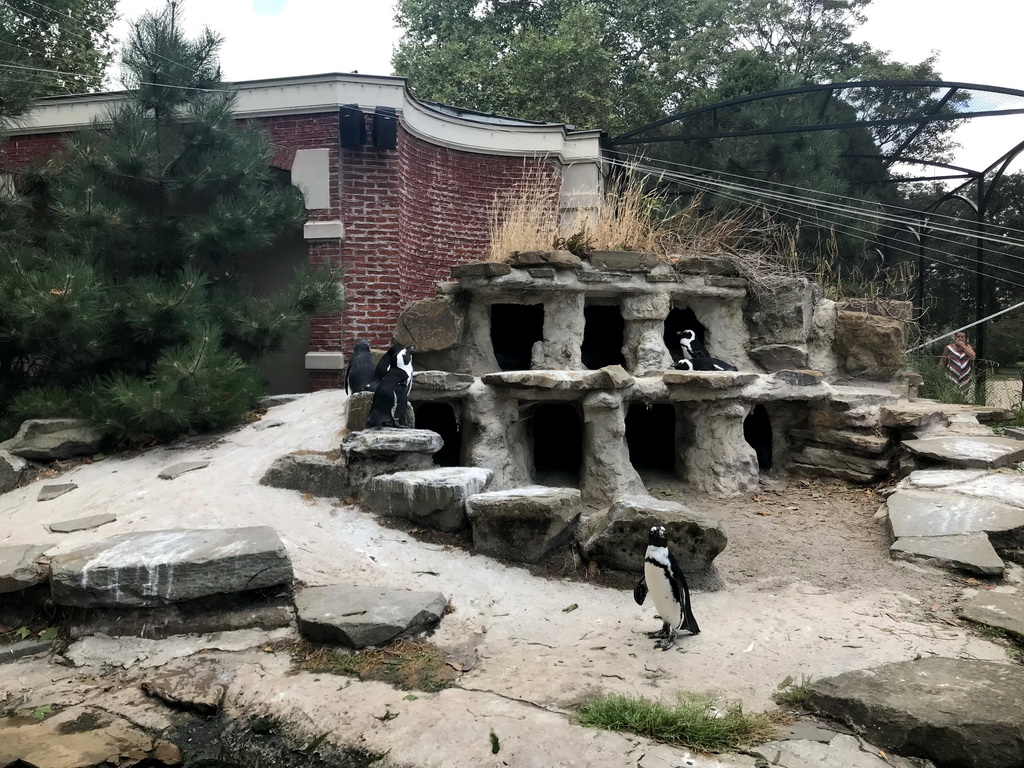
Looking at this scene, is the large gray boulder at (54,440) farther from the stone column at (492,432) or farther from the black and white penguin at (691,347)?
the black and white penguin at (691,347)

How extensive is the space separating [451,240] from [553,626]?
6.95 meters

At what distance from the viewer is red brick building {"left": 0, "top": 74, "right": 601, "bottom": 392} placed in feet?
29.6

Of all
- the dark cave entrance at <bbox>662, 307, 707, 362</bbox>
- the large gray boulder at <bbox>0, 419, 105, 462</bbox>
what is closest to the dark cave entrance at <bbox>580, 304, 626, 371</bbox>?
the dark cave entrance at <bbox>662, 307, 707, 362</bbox>

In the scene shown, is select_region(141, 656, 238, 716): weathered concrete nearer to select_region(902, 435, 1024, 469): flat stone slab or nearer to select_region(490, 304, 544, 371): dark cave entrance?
select_region(902, 435, 1024, 469): flat stone slab

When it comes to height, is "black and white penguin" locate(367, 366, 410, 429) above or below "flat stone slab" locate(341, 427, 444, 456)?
above

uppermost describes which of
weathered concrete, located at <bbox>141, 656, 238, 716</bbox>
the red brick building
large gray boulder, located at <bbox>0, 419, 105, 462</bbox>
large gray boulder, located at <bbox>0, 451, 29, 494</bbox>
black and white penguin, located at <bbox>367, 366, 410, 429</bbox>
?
the red brick building

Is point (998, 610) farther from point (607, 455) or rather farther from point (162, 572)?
point (162, 572)

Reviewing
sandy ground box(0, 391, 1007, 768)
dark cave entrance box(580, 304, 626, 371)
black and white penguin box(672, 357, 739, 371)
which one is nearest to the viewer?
sandy ground box(0, 391, 1007, 768)

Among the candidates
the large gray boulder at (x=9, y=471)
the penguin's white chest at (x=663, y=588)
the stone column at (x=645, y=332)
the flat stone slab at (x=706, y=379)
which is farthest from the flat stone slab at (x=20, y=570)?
the stone column at (x=645, y=332)

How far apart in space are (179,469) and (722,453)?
4.97 meters

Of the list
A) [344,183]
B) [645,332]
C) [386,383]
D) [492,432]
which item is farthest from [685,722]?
[344,183]

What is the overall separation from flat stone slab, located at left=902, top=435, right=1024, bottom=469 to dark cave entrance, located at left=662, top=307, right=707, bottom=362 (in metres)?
2.94

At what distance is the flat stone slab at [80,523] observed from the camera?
4891mm

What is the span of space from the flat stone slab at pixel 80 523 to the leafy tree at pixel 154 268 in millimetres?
1376
